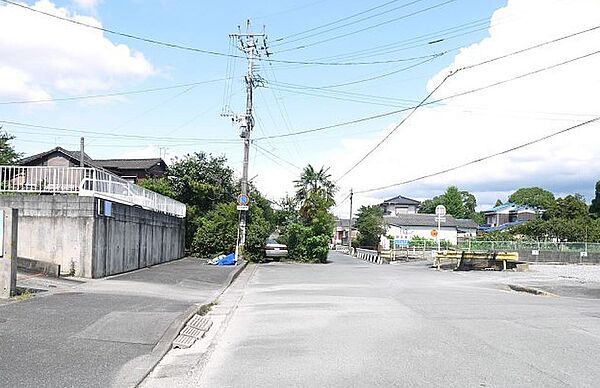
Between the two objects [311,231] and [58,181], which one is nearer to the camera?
[58,181]

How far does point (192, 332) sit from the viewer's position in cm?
1035

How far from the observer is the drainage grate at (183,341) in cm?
916

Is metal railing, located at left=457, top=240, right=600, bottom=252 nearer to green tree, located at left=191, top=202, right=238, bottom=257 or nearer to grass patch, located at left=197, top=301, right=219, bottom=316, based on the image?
green tree, located at left=191, top=202, right=238, bottom=257

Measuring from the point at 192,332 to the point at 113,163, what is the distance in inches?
1961

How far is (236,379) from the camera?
7.00m

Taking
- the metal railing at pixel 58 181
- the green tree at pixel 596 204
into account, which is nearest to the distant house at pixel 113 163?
the metal railing at pixel 58 181

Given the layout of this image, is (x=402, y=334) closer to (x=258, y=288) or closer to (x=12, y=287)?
(x=12, y=287)

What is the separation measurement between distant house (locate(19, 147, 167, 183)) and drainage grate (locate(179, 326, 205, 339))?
40461 mm

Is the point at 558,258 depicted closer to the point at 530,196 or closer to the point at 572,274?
the point at 572,274

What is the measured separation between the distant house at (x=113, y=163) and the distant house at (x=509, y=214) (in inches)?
2782

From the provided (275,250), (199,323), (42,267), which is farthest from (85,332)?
(275,250)

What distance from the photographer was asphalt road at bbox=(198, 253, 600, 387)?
23.2 ft

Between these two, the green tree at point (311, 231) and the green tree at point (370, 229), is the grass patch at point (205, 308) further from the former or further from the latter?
the green tree at point (370, 229)

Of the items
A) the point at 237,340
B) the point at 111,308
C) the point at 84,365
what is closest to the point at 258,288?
the point at 111,308
